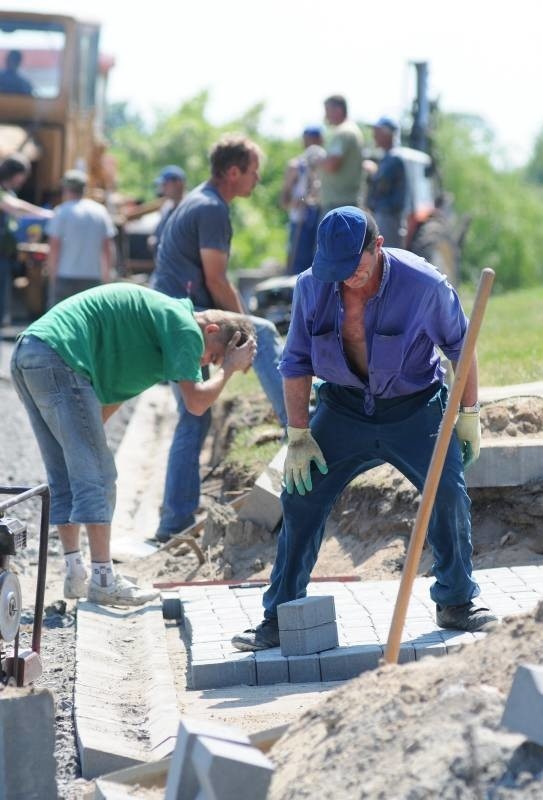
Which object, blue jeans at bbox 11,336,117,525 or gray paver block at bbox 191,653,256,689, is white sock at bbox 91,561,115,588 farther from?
gray paver block at bbox 191,653,256,689

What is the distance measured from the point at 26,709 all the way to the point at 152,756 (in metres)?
0.66

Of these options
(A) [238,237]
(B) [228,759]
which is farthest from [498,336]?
(A) [238,237]

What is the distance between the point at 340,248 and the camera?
15.5 feet

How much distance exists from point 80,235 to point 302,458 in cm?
792

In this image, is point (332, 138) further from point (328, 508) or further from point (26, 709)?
point (26, 709)

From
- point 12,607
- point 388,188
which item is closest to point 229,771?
point 12,607

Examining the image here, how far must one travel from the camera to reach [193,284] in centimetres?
763

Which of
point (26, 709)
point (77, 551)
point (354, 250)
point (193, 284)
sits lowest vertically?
point (77, 551)

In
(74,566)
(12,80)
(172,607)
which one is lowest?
(172,607)

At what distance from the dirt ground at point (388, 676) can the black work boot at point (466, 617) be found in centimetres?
125

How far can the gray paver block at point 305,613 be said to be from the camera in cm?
514

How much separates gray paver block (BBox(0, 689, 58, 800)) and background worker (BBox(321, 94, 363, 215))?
28.5ft

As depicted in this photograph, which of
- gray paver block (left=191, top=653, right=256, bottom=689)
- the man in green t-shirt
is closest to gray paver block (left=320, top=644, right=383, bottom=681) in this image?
gray paver block (left=191, top=653, right=256, bottom=689)

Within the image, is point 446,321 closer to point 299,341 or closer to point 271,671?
point 299,341
